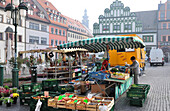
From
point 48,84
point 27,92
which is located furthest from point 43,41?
point 27,92

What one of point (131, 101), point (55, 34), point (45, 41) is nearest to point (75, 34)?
point (55, 34)

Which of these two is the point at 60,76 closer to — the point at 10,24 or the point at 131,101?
the point at 131,101

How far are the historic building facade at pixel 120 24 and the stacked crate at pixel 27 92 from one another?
42169 mm

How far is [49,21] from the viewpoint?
46094 mm

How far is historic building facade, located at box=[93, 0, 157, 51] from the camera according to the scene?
4784 centimetres

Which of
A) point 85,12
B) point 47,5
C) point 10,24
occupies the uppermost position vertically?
point 85,12

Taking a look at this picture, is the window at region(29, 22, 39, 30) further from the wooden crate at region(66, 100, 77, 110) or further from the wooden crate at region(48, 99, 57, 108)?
the wooden crate at region(66, 100, 77, 110)

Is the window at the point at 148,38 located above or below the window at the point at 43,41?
above

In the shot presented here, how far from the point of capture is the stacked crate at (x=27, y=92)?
7320 mm

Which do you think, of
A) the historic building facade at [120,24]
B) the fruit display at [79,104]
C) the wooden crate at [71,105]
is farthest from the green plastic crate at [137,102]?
the historic building facade at [120,24]

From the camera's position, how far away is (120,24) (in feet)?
159

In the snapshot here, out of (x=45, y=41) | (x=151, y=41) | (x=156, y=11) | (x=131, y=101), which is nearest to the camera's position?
(x=131, y=101)

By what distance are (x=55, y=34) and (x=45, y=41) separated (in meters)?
4.87

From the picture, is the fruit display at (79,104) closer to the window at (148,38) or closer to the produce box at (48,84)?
the produce box at (48,84)
